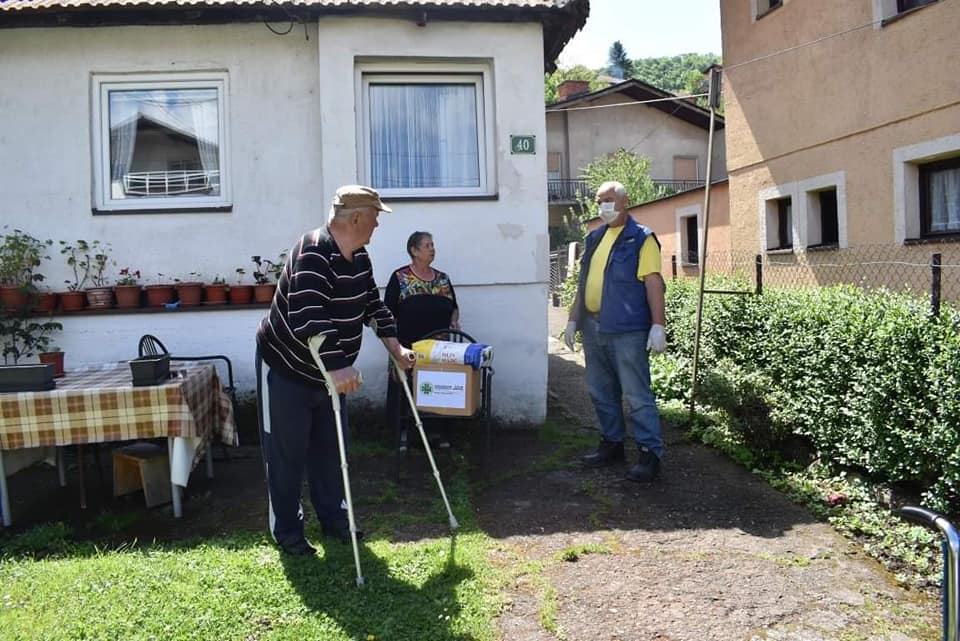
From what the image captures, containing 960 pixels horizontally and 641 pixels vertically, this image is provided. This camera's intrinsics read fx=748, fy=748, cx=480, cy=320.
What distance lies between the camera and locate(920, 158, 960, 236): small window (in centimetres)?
874

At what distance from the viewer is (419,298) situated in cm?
591

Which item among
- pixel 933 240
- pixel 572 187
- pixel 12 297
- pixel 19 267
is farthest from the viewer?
pixel 572 187

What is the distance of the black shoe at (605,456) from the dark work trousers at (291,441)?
2.14 meters

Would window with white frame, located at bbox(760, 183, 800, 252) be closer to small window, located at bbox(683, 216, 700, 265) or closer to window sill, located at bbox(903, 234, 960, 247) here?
window sill, located at bbox(903, 234, 960, 247)

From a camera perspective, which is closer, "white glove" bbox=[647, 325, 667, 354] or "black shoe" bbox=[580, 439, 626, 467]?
"white glove" bbox=[647, 325, 667, 354]

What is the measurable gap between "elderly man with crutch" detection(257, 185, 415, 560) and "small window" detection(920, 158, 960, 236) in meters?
7.75

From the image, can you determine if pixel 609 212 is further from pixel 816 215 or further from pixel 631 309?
pixel 816 215

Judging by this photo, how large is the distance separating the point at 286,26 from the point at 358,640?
529cm

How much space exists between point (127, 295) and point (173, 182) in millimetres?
1127

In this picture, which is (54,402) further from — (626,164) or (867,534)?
(626,164)

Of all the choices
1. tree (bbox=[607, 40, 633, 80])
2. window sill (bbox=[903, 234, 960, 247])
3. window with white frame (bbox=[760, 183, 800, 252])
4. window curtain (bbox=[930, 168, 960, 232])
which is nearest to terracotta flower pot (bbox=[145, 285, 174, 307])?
window sill (bbox=[903, 234, 960, 247])

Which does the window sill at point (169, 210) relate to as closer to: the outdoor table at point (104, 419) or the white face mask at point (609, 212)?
the outdoor table at point (104, 419)

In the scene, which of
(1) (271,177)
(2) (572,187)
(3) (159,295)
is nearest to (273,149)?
(1) (271,177)

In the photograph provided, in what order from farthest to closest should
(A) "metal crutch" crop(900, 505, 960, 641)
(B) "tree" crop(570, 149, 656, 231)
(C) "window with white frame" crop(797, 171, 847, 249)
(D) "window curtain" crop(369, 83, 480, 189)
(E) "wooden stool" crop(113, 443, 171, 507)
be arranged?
(B) "tree" crop(570, 149, 656, 231), (C) "window with white frame" crop(797, 171, 847, 249), (D) "window curtain" crop(369, 83, 480, 189), (E) "wooden stool" crop(113, 443, 171, 507), (A) "metal crutch" crop(900, 505, 960, 641)
